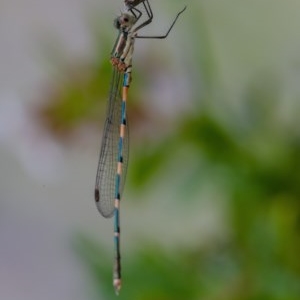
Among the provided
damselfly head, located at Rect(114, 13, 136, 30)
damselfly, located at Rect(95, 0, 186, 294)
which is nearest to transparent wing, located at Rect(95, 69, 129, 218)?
damselfly, located at Rect(95, 0, 186, 294)

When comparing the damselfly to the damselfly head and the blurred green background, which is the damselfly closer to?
the damselfly head

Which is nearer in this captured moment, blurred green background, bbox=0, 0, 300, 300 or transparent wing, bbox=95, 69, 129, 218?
transparent wing, bbox=95, 69, 129, 218

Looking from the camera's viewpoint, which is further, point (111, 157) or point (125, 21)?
point (111, 157)

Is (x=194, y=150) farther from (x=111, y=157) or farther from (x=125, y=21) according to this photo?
(x=125, y=21)

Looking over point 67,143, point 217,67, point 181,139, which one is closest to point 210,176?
point 181,139

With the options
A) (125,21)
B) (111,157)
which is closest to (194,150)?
(111,157)

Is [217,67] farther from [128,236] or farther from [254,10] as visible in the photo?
[128,236]
